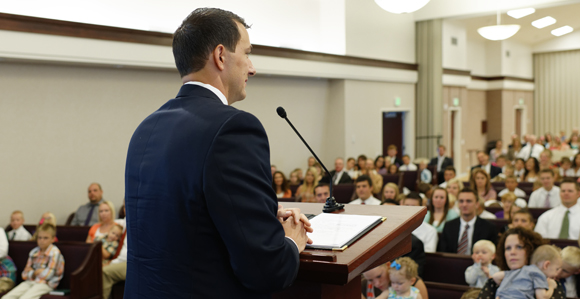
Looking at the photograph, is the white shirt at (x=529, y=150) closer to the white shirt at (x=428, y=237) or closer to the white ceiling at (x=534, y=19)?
the white ceiling at (x=534, y=19)

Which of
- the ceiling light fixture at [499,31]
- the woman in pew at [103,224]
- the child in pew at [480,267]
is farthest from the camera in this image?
the ceiling light fixture at [499,31]

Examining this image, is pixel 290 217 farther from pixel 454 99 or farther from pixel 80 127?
pixel 454 99

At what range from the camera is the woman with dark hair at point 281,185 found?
9.12 meters

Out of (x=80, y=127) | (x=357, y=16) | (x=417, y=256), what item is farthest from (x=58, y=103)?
(x=357, y=16)

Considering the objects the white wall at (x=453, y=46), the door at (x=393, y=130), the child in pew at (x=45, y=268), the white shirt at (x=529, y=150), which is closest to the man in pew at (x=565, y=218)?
the child in pew at (x=45, y=268)

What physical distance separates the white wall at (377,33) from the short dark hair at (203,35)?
37.2 feet

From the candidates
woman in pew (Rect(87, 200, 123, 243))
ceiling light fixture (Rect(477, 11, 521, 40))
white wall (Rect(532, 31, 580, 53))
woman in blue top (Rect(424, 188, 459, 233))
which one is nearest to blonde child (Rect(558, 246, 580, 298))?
woman in blue top (Rect(424, 188, 459, 233))

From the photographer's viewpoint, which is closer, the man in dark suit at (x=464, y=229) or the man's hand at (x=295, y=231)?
the man's hand at (x=295, y=231)

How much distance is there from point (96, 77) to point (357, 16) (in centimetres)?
644

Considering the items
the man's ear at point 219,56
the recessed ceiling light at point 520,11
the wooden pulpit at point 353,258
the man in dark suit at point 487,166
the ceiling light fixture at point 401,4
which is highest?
the recessed ceiling light at point 520,11

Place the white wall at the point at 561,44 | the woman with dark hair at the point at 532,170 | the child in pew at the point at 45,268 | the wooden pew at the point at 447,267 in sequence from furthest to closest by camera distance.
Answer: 1. the white wall at the point at 561,44
2. the woman with dark hair at the point at 532,170
3. the child in pew at the point at 45,268
4. the wooden pew at the point at 447,267

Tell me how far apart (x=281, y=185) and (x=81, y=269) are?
4.47 meters

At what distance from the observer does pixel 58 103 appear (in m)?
8.04

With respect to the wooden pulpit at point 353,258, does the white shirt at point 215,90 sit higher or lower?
higher
